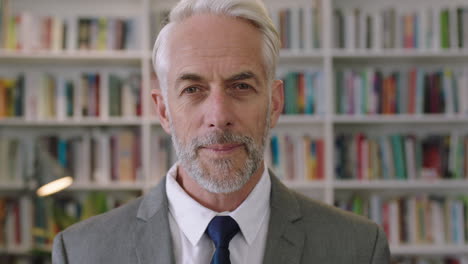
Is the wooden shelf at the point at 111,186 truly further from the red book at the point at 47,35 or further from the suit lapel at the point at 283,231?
the suit lapel at the point at 283,231

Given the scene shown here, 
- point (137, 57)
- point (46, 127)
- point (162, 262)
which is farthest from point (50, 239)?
point (162, 262)

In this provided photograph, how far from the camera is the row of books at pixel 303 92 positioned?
3.00m

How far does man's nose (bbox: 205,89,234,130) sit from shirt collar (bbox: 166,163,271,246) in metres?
0.20

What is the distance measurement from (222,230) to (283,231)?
145 millimetres

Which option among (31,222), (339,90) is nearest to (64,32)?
(31,222)

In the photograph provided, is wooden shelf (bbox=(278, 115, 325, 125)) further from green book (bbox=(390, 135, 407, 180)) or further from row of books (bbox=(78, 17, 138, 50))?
row of books (bbox=(78, 17, 138, 50))

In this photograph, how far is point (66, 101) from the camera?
2969 millimetres

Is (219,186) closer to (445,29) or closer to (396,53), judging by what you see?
(396,53)

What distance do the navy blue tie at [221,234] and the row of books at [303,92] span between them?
1.96 m

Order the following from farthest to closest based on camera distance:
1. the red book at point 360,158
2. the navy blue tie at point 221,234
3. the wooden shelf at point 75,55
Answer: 1. the red book at point 360,158
2. the wooden shelf at point 75,55
3. the navy blue tie at point 221,234

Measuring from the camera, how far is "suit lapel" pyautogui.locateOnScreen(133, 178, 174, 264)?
42.5 inches

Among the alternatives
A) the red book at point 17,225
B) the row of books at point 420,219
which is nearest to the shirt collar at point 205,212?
the row of books at point 420,219

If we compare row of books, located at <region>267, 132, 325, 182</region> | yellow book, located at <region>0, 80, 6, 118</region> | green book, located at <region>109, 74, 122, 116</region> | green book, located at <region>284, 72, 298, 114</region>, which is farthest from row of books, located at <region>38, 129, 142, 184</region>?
green book, located at <region>284, 72, 298, 114</region>

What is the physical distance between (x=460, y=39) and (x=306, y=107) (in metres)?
1.02
